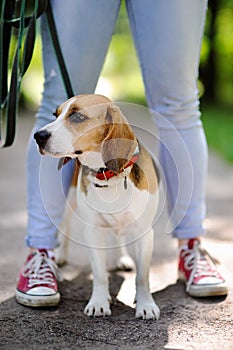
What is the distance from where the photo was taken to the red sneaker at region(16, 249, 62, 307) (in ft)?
8.54

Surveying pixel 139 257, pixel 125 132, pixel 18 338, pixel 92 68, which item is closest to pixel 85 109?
pixel 125 132

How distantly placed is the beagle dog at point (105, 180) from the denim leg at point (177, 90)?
24 centimetres

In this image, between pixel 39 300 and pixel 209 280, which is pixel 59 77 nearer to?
pixel 39 300

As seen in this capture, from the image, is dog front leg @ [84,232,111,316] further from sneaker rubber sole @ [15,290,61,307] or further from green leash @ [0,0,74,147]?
green leash @ [0,0,74,147]

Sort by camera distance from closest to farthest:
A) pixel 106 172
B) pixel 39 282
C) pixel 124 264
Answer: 1. pixel 106 172
2. pixel 39 282
3. pixel 124 264

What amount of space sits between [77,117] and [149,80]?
603 mm

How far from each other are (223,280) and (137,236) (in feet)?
1.44

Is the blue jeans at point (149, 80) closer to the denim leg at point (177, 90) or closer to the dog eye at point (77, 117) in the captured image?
the denim leg at point (177, 90)

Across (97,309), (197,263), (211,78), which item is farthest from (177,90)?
(211,78)

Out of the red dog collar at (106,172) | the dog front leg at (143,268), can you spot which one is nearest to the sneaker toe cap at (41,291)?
the dog front leg at (143,268)

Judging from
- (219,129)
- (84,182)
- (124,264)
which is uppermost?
(84,182)

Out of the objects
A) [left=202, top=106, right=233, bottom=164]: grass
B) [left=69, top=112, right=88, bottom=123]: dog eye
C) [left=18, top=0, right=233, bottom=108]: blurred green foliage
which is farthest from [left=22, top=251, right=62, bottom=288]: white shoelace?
[left=18, top=0, right=233, bottom=108]: blurred green foliage

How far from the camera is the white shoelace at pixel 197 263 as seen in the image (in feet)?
9.09

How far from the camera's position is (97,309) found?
Result: 8.26 feet
